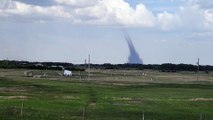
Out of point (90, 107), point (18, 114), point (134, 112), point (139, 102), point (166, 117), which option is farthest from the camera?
point (139, 102)

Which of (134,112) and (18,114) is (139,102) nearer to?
(134,112)

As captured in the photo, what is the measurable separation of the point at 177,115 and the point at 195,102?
15550 millimetres

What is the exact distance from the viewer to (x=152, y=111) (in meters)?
48.1

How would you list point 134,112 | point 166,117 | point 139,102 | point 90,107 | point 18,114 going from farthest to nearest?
1. point 139,102
2. point 90,107
3. point 134,112
4. point 166,117
5. point 18,114

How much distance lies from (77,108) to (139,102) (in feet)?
37.6

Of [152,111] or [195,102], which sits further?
[195,102]

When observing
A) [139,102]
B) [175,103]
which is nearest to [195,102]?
[175,103]

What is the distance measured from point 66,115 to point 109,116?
11.9ft

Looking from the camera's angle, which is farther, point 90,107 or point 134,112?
point 90,107

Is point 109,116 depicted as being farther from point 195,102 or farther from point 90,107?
point 195,102

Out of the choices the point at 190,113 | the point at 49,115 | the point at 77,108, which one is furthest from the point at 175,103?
the point at 49,115

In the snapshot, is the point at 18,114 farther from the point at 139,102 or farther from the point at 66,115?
the point at 139,102

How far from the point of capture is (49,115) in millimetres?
40750

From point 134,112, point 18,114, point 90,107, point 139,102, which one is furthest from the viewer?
point 139,102
